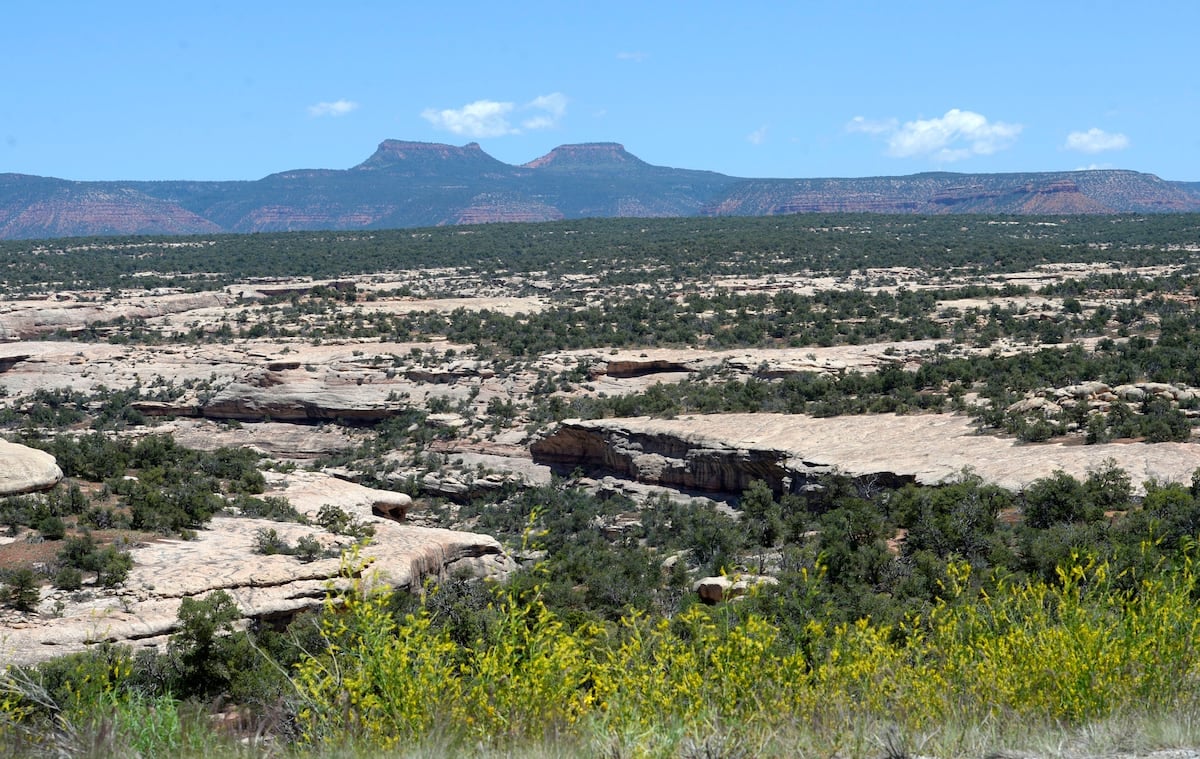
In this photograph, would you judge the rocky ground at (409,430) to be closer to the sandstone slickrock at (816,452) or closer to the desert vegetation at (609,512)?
the sandstone slickrock at (816,452)

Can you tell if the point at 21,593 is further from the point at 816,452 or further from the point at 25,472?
the point at 816,452

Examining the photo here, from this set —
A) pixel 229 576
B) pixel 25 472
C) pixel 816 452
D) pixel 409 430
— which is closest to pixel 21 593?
pixel 229 576

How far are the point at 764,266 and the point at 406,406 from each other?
32483 mm

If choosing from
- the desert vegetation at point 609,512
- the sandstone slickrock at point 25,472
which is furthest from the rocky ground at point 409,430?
the desert vegetation at point 609,512

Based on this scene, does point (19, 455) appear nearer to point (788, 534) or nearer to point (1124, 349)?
point (788, 534)

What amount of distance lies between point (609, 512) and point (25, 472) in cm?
1166

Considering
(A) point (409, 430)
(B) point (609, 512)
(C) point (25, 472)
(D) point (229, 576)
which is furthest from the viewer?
(A) point (409, 430)

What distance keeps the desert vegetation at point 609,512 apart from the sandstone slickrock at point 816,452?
0.26 metres

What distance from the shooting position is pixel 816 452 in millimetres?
22188

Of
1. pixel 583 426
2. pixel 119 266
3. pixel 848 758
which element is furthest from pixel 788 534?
pixel 119 266

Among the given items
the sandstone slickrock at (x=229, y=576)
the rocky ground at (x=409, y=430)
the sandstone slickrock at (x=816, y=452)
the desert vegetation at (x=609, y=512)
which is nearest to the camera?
the desert vegetation at (x=609, y=512)

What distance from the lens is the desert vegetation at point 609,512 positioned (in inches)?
240

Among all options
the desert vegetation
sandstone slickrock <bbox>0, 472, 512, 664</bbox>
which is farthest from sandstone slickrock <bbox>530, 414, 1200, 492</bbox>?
sandstone slickrock <bbox>0, 472, 512, 664</bbox>

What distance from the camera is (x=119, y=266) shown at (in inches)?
2680
